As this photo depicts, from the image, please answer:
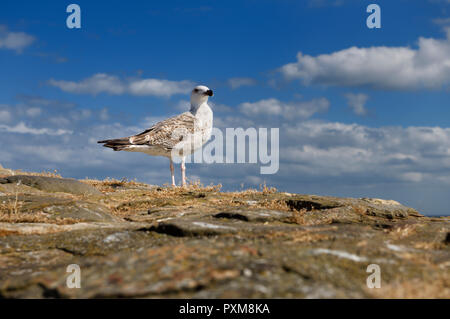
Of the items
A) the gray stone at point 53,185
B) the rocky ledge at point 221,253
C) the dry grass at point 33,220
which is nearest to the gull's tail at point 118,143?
the gray stone at point 53,185

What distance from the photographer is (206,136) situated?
1741 centimetres

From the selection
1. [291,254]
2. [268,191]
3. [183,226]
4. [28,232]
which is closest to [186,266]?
[291,254]

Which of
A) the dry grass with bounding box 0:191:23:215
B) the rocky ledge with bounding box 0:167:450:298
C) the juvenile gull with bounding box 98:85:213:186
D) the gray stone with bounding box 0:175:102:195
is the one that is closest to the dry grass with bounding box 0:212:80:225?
the rocky ledge with bounding box 0:167:450:298

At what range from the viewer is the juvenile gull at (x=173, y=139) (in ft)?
55.1

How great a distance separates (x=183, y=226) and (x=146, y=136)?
35.3ft

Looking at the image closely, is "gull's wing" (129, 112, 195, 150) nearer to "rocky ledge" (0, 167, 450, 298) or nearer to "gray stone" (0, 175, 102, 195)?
"gray stone" (0, 175, 102, 195)

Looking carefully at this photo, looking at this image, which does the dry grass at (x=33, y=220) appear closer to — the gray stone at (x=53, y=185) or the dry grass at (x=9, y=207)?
the dry grass at (x=9, y=207)

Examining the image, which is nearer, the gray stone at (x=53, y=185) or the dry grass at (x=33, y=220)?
the dry grass at (x=33, y=220)

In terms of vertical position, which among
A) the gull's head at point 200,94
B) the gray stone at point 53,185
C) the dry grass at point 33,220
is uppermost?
the gull's head at point 200,94

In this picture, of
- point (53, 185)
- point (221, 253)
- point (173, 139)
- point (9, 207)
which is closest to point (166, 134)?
point (173, 139)

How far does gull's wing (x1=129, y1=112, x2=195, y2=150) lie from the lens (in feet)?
55.0

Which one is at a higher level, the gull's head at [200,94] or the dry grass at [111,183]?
the gull's head at [200,94]

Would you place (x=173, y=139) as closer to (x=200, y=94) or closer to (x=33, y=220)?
(x=200, y=94)
